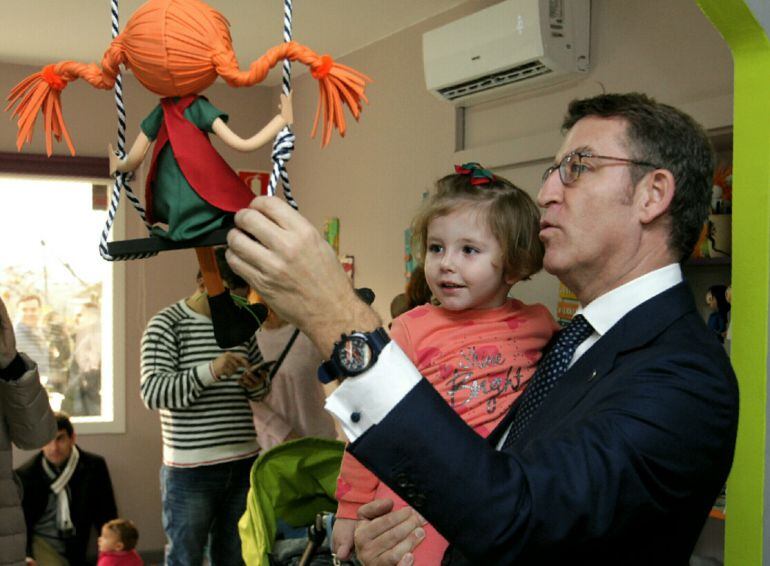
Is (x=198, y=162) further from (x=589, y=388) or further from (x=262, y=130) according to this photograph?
(x=589, y=388)

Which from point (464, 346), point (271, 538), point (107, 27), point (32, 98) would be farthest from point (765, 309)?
point (107, 27)

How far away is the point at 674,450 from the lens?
94 cm

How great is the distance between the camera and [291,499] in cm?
233

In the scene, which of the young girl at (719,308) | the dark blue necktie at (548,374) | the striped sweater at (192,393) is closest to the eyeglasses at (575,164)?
the dark blue necktie at (548,374)

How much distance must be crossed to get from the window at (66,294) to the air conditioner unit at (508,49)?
249 cm

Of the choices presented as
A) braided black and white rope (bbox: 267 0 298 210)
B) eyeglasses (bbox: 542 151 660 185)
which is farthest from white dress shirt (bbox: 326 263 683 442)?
eyeglasses (bbox: 542 151 660 185)

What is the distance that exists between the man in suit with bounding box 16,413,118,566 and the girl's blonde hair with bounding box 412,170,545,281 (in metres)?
3.08

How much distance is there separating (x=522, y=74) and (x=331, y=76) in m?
2.49

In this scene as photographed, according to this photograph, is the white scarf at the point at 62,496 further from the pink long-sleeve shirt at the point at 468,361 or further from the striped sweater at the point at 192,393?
the pink long-sleeve shirt at the point at 468,361

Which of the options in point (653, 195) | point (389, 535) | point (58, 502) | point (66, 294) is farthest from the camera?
point (66, 294)

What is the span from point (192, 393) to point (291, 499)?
27.0 inches

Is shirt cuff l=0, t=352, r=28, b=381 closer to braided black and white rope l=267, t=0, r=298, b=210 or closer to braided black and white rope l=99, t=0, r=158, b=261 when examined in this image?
braided black and white rope l=99, t=0, r=158, b=261

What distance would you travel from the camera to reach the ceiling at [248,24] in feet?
12.7

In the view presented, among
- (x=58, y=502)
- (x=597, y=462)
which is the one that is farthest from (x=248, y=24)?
(x=597, y=462)
